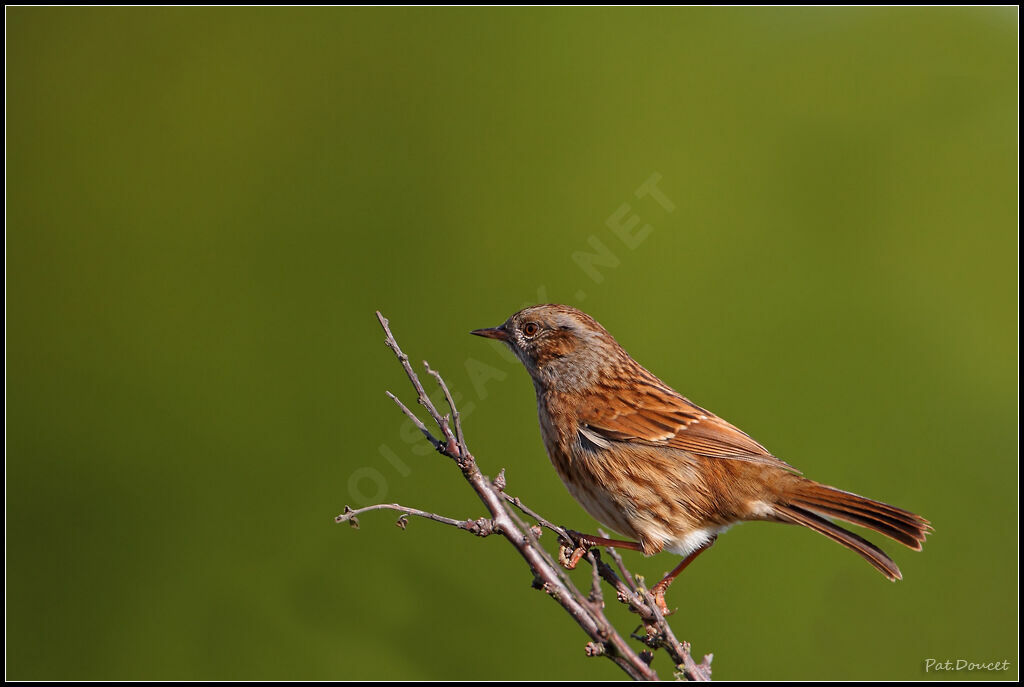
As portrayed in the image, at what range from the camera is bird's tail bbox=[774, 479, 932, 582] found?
3188 mm

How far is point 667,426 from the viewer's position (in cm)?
396

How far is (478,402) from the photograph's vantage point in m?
5.46

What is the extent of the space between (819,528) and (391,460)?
265 centimetres

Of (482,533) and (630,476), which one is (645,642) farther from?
(630,476)

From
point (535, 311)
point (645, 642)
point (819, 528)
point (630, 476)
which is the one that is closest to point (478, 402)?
point (535, 311)

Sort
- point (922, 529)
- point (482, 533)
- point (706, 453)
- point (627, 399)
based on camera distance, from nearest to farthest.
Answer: point (482, 533), point (922, 529), point (706, 453), point (627, 399)

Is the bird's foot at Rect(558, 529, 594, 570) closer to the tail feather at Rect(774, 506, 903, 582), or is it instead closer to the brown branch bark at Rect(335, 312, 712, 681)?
the brown branch bark at Rect(335, 312, 712, 681)

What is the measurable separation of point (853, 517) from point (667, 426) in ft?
2.84

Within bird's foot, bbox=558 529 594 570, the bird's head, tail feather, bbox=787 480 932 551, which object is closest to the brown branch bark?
bird's foot, bbox=558 529 594 570

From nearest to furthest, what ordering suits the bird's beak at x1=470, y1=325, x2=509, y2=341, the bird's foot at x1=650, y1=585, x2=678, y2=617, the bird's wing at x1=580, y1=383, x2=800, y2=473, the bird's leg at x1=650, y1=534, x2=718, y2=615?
1. the bird's foot at x1=650, y1=585, x2=678, y2=617
2. the bird's leg at x1=650, y1=534, x2=718, y2=615
3. the bird's wing at x1=580, y1=383, x2=800, y2=473
4. the bird's beak at x1=470, y1=325, x2=509, y2=341

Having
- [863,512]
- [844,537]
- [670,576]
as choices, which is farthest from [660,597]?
[863,512]

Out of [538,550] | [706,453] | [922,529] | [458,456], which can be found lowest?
[922,529]

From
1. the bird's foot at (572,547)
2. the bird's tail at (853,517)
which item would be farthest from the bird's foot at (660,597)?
the bird's tail at (853,517)

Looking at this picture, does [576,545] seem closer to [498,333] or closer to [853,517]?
[853,517]
